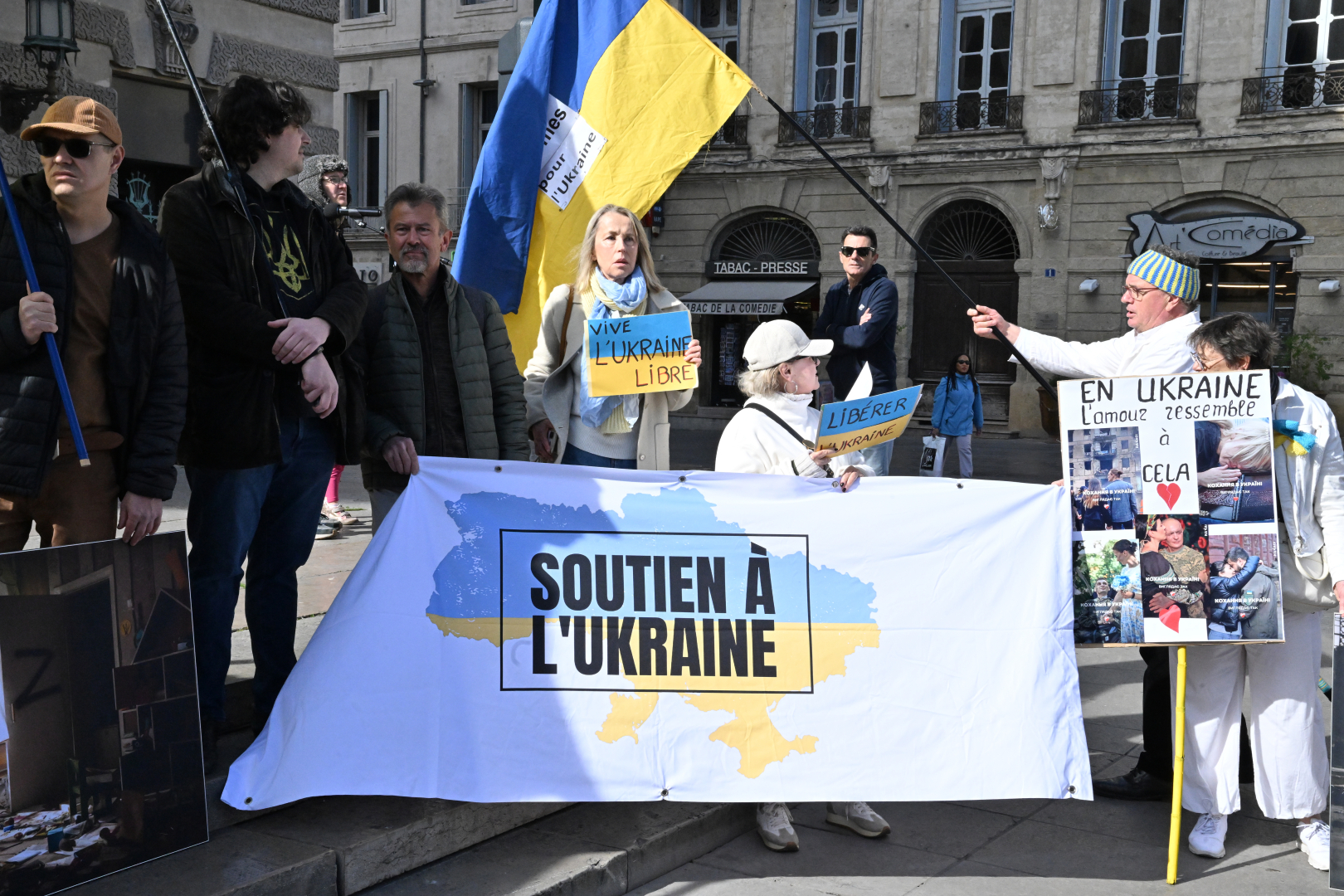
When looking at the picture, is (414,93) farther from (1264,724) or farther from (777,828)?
(1264,724)

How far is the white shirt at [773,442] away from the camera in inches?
162

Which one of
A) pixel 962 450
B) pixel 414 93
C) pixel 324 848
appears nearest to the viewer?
pixel 324 848

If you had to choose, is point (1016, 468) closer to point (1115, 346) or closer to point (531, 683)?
point (1115, 346)

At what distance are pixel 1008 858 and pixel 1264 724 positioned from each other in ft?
3.09

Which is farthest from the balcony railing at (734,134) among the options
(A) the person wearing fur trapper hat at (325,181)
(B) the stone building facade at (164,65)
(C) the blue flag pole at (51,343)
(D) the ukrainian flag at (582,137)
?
(C) the blue flag pole at (51,343)

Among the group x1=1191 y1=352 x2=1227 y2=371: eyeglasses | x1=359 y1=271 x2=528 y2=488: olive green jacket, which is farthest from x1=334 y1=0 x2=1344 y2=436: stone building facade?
x1=359 y1=271 x2=528 y2=488: olive green jacket

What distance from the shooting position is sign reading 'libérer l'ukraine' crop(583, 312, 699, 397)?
14.4 ft

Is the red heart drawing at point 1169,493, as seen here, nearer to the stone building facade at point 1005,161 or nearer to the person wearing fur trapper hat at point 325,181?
the person wearing fur trapper hat at point 325,181

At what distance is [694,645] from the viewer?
3846 millimetres

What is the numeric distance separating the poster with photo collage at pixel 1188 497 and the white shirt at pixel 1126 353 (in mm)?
489

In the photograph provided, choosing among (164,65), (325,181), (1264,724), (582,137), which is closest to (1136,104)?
(164,65)

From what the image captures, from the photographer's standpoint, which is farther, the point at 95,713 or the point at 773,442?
the point at 773,442

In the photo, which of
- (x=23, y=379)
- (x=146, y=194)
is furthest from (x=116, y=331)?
(x=146, y=194)

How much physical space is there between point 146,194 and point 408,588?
5.51 meters
